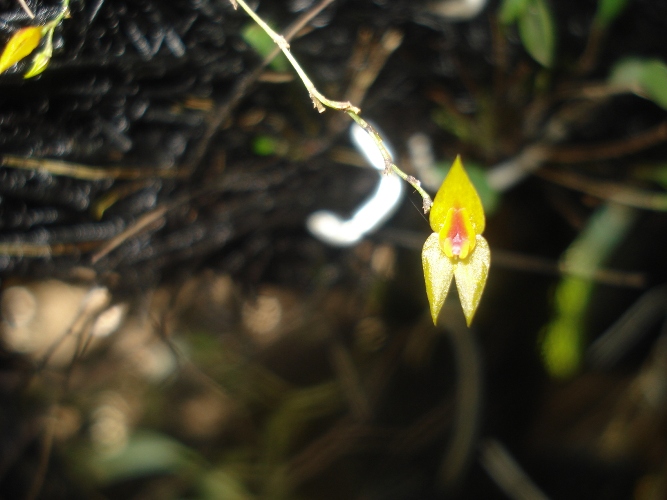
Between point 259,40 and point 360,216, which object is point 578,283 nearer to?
point 360,216

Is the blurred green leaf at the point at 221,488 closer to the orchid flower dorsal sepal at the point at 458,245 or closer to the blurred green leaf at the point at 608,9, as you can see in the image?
the orchid flower dorsal sepal at the point at 458,245

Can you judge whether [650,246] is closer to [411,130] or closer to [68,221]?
[411,130]

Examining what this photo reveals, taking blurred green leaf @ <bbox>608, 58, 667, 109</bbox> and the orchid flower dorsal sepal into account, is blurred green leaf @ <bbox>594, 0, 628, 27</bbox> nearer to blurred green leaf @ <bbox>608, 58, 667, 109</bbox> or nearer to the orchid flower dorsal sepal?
blurred green leaf @ <bbox>608, 58, 667, 109</bbox>

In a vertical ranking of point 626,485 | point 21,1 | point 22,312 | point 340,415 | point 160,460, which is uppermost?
point 21,1

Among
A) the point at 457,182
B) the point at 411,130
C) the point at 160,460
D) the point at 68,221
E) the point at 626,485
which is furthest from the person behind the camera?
the point at 626,485

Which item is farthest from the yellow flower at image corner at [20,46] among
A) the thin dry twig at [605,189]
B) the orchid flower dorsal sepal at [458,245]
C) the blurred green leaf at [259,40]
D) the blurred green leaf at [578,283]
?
the blurred green leaf at [578,283]

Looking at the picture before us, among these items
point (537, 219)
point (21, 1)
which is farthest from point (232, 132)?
point (537, 219)
